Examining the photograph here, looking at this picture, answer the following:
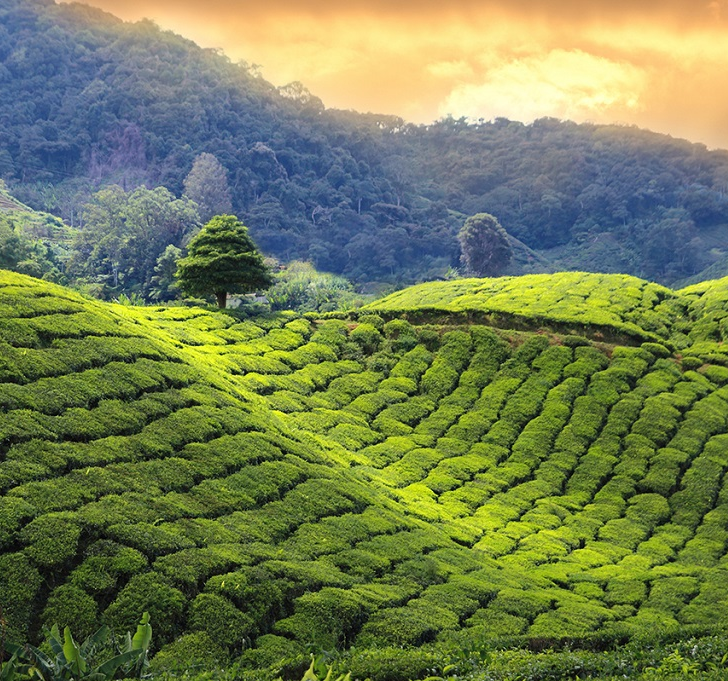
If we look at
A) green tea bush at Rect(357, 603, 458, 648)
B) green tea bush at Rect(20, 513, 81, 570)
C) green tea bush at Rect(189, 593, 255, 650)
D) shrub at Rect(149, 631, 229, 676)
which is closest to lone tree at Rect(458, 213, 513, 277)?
green tea bush at Rect(357, 603, 458, 648)

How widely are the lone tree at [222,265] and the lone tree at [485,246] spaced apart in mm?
64270

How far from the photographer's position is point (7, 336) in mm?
23141

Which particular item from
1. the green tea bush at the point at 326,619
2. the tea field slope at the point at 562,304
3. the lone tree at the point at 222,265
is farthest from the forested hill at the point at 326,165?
the green tea bush at the point at 326,619

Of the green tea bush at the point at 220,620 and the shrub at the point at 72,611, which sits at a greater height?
the shrub at the point at 72,611

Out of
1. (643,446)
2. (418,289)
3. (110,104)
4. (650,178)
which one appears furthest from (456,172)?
(643,446)

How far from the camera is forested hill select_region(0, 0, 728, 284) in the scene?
116m

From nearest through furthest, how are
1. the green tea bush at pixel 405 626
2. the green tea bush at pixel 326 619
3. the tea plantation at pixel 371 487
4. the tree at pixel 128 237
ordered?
the tea plantation at pixel 371 487
the green tea bush at pixel 326 619
the green tea bush at pixel 405 626
the tree at pixel 128 237

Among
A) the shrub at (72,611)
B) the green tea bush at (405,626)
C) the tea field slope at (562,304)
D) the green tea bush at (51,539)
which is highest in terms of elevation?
the tea field slope at (562,304)

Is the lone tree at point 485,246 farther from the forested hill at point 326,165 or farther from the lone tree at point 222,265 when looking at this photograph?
the lone tree at point 222,265

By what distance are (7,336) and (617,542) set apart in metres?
18.0

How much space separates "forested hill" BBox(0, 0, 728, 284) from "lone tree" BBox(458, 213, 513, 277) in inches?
298

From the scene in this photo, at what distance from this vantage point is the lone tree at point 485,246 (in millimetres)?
103312

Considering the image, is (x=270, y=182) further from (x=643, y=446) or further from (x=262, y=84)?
(x=643, y=446)

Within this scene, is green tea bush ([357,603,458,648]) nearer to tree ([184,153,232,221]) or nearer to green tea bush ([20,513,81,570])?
green tea bush ([20,513,81,570])
